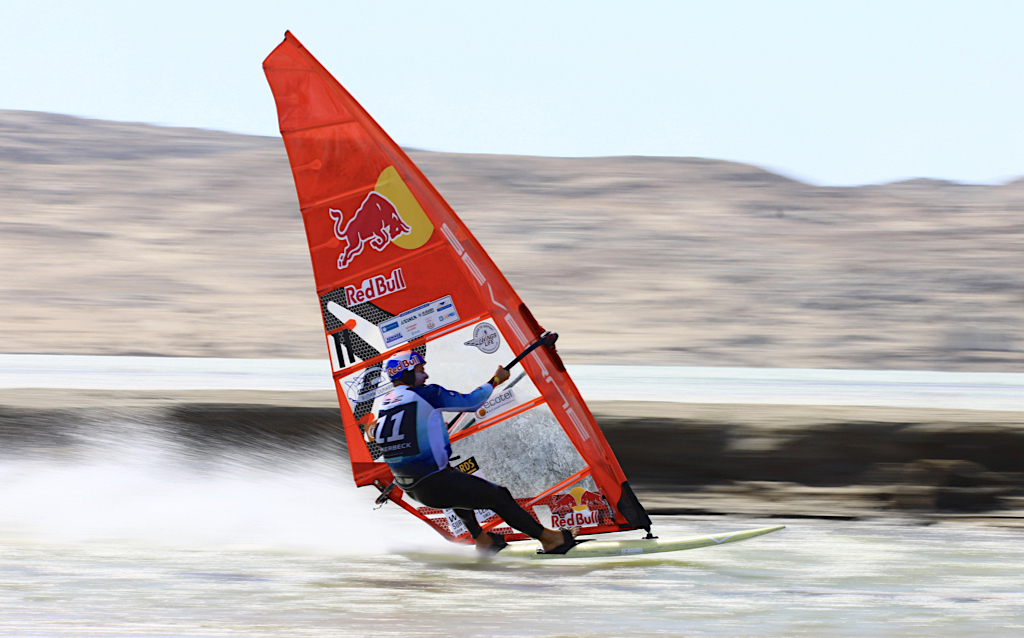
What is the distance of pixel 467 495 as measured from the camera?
22.3 ft

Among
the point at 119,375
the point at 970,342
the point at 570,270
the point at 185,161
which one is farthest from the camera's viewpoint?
the point at 185,161

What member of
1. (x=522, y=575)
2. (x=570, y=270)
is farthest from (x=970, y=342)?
(x=522, y=575)

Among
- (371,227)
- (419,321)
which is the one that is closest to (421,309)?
(419,321)

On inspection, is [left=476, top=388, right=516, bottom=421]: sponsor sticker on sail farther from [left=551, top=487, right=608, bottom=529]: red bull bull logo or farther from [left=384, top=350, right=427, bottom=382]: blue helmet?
[left=551, top=487, right=608, bottom=529]: red bull bull logo

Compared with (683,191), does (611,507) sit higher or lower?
lower

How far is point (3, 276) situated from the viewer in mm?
30188

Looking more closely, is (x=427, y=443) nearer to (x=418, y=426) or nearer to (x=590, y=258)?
(x=418, y=426)

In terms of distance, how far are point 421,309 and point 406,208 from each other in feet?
2.29

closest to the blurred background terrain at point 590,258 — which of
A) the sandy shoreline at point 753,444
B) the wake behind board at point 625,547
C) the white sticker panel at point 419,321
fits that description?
the sandy shoreline at point 753,444

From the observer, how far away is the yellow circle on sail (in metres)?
7.15

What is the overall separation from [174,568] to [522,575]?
2.33 m

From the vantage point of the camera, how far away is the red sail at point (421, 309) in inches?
281

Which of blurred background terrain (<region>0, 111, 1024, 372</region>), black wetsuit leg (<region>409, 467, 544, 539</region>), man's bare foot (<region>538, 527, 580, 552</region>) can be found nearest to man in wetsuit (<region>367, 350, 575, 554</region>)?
black wetsuit leg (<region>409, 467, 544, 539</region>)

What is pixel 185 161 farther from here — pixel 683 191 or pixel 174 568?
pixel 174 568
